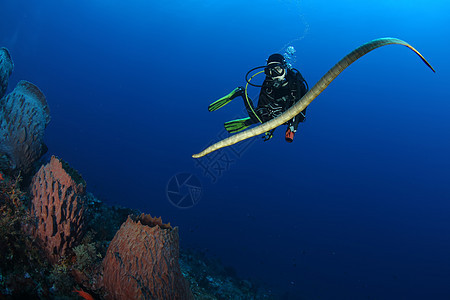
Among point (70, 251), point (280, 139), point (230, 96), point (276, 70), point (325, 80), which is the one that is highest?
point (280, 139)

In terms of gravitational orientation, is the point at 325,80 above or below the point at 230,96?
below

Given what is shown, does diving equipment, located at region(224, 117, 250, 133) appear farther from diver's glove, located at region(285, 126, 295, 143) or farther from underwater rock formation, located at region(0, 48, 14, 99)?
underwater rock formation, located at region(0, 48, 14, 99)

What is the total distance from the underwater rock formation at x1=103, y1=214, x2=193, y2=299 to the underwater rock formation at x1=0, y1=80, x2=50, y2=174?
4.20 m

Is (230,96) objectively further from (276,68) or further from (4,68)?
(4,68)

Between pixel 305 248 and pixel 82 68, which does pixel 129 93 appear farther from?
pixel 305 248

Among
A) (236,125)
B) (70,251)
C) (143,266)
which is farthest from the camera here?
(236,125)

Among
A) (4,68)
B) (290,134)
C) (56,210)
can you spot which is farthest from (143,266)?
(4,68)

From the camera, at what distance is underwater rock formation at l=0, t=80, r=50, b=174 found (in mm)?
5469

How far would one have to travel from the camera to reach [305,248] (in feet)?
104

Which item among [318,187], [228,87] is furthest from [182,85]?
[318,187]

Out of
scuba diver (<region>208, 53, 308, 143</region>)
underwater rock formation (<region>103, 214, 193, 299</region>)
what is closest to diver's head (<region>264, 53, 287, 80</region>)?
scuba diver (<region>208, 53, 308, 143</region>)

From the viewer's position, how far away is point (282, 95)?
369 cm

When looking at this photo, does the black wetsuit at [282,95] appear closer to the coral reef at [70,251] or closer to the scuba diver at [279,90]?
the scuba diver at [279,90]

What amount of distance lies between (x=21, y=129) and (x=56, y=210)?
3.37 metres
